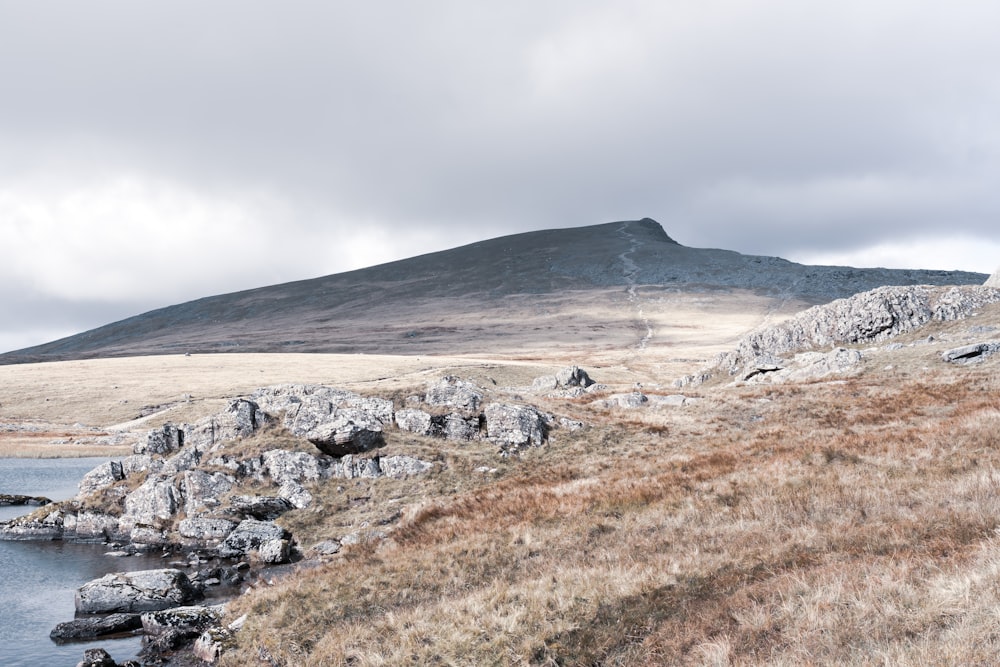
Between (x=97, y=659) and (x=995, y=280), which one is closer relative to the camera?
(x=97, y=659)

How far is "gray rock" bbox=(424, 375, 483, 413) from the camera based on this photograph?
119ft

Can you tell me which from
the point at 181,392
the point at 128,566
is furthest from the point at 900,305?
the point at 181,392

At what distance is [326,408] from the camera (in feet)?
114

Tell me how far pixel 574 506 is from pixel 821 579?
383 inches

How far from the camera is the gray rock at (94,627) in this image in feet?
59.8

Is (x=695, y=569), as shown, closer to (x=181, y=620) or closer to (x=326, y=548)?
(x=181, y=620)

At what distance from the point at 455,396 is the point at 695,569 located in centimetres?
2450

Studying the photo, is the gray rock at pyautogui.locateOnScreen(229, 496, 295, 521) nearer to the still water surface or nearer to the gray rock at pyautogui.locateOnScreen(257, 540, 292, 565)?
the gray rock at pyautogui.locateOnScreen(257, 540, 292, 565)

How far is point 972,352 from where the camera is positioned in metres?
44.0

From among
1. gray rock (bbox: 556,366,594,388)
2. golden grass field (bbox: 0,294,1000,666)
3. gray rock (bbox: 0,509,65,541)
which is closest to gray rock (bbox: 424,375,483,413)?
golden grass field (bbox: 0,294,1000,666)

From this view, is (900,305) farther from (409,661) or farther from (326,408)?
(409,661)

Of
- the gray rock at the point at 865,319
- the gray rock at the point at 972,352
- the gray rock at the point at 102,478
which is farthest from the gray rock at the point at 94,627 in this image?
the gray rock at the point at 865,319

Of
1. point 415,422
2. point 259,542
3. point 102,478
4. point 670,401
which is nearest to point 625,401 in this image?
point 670,401

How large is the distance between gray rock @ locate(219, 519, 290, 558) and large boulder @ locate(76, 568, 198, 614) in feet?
15.0
